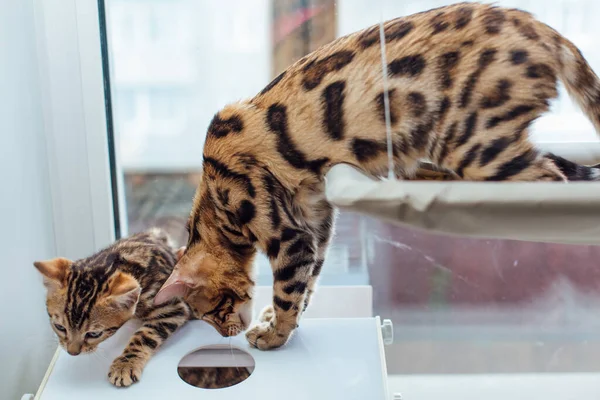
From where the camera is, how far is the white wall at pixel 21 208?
58.0 inches

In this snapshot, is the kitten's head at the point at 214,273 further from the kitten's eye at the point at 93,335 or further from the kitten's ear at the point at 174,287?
the kitten's eye at the point at 93,335

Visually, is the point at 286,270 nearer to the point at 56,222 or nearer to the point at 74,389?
the point at 74,389

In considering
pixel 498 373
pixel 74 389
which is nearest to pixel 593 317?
pixel 498 373

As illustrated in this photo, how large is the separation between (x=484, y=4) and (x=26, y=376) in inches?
53.0

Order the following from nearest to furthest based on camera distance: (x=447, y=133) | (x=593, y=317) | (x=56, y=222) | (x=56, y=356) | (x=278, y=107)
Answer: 1. (x=447, y=133)
2. (x=278, y=107)
3. (x=56, y=356)
4. (x=56, y=222)
5. (x=593, y=317)

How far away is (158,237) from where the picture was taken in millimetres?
1669

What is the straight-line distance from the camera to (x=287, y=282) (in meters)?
1.36

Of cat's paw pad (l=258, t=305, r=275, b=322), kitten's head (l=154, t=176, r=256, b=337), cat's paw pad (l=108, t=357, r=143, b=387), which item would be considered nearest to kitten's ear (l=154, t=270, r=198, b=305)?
kitten's head (l=154, t=176, r=256, b=337)

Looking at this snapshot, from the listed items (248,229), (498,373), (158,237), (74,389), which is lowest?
(498,373)

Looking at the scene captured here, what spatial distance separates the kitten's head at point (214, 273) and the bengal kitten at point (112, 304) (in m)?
0.08

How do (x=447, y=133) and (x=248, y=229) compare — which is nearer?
(x=447, y=133)

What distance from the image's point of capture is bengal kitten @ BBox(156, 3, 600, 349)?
1.08m

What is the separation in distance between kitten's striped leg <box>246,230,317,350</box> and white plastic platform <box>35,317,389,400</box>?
1.3 inches

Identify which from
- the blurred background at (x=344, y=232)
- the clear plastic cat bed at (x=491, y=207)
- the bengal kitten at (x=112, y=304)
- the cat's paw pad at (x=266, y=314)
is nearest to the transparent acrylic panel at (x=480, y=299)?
the blurred background at (x=344, y=232)
